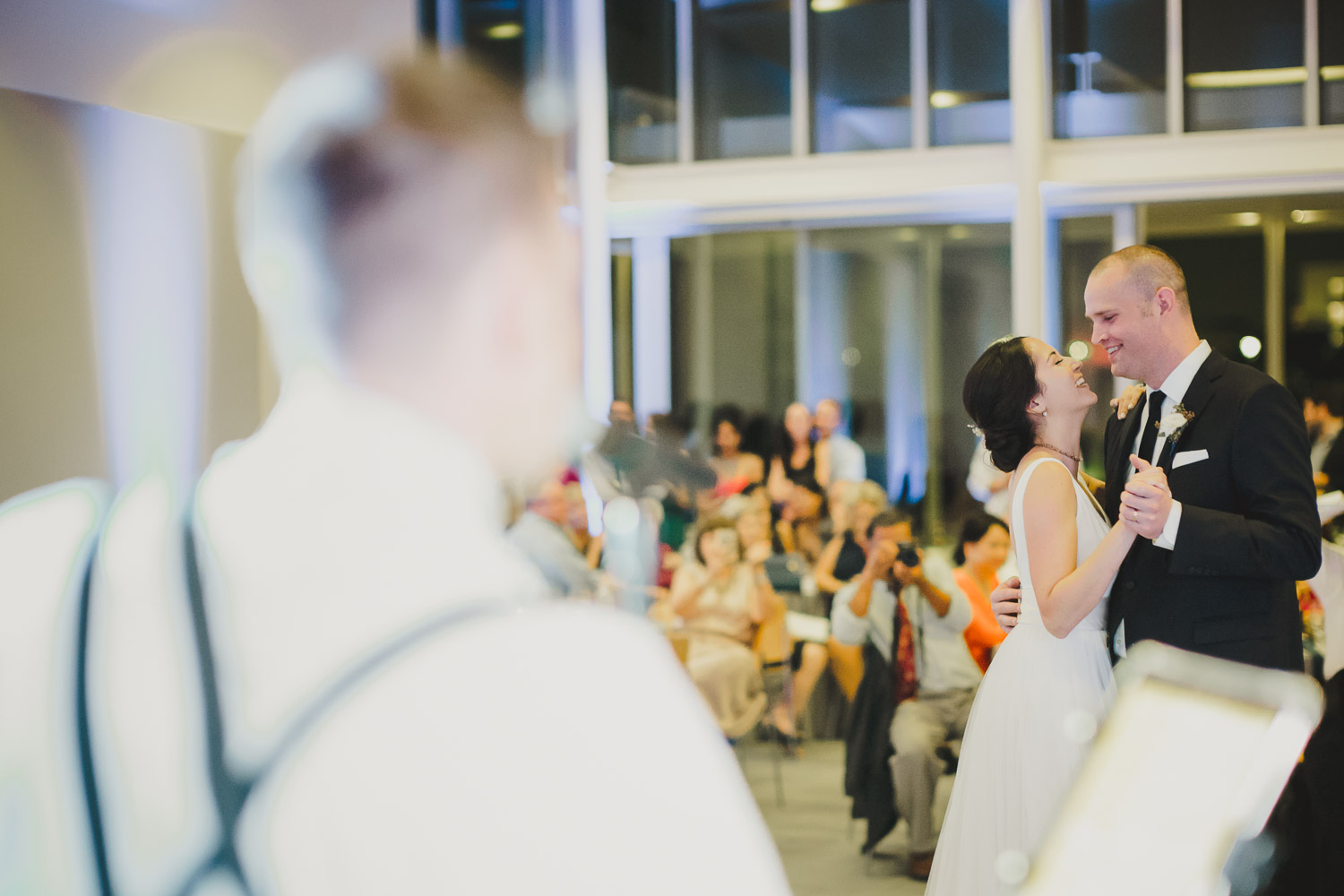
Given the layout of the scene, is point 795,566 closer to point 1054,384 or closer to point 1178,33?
point 1054,384

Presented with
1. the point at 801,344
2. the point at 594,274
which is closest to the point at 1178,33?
the point at 801,344

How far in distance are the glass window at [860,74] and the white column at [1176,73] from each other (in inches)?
49.6

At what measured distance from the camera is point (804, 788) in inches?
165

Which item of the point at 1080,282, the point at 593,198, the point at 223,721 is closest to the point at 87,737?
the point at 223,721

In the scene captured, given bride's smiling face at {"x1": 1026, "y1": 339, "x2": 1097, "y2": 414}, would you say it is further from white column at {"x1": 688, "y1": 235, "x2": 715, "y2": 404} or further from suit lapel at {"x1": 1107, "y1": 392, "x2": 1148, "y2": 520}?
white column at {"x1": 688, "y1": 235, "x2": 715, "y2": 404}

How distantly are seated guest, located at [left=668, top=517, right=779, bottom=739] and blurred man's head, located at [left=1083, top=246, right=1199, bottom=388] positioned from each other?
1799mm

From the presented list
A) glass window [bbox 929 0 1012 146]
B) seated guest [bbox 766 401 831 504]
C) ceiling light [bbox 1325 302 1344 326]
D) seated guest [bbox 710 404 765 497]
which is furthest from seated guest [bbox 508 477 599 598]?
ceiling light [bbox 1325 302 1344 326]

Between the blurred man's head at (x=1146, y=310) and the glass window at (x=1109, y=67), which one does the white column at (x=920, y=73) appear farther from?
the blurred man's head at (x=1146, y=310)

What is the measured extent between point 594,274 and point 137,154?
10.8 inches

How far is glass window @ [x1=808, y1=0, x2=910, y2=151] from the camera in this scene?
5977mm

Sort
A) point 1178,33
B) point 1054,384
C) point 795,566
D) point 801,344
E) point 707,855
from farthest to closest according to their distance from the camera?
point 801,344 < point 1178,33 < point 795,566 < point 1054,384 < point 707,855

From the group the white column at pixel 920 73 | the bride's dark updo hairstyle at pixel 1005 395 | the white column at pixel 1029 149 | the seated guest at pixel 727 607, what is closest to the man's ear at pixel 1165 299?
the bride's dark updo hairstyle at pixel 1005 395

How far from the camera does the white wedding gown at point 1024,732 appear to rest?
193cm

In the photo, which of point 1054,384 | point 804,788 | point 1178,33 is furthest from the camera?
point 1178,33
